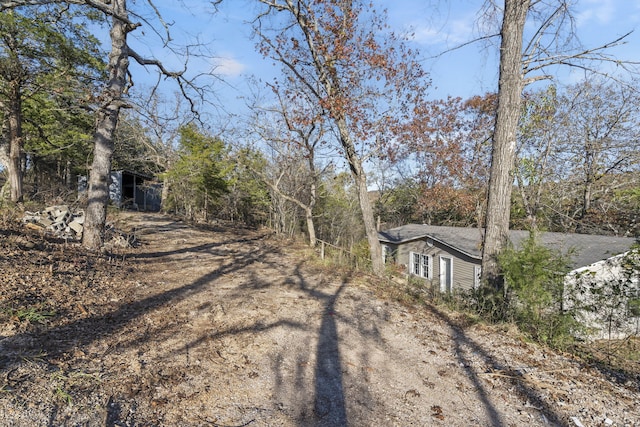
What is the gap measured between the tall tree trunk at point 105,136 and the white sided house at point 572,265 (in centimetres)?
725

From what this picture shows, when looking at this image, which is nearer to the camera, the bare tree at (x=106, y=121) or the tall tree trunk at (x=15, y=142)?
→ the bare tree at (x=106, y=121)

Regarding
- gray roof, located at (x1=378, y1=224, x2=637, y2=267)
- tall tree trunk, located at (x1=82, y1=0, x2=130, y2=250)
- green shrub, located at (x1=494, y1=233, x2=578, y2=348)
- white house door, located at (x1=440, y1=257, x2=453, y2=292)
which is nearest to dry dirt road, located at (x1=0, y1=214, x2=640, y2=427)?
green shrub, located at (x1=494, y1=233, x2=578, y2=348)

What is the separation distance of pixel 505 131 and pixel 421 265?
10.7 meters

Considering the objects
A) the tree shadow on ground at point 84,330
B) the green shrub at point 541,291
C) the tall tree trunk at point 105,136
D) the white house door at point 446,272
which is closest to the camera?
the tree shadow on ground at point 84,330

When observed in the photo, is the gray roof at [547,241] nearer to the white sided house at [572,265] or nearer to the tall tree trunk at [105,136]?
the white sided house at [572,265]

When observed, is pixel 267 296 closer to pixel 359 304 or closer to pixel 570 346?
pixel 359 304

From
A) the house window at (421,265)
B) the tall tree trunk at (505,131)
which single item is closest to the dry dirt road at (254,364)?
the tall tree trunk at (505,131)

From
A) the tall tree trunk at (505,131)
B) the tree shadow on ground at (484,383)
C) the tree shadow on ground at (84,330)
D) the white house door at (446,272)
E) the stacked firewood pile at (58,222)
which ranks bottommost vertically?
the white house door at (446,272)

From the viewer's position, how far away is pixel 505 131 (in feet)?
17.5

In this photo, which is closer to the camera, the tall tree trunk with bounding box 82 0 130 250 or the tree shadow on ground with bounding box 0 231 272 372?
the tree shadow on ground with bounding box 0 231 272 372

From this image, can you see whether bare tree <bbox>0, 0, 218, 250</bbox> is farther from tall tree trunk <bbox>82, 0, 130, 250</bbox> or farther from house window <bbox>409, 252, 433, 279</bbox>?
house window <bbox>409, 252, 433, 279</bbox>

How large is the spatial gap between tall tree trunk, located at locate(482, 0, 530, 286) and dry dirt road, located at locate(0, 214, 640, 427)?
141 cm

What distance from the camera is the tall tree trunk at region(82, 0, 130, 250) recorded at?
21.0 feet

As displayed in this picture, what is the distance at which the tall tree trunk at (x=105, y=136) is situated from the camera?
6.39 meters
